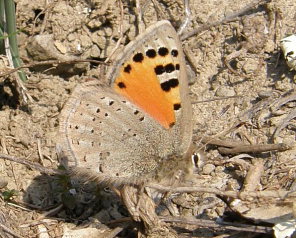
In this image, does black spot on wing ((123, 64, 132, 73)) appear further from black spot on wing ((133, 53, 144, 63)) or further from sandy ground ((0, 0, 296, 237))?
sandy ground ((0, 0, 296, 237))

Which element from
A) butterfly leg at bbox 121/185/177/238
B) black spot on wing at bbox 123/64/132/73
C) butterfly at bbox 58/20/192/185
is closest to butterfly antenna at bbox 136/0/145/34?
butterfly at bbox 58/20/192/185

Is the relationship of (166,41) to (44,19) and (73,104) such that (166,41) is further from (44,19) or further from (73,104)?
(44,19)

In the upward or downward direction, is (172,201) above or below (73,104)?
below

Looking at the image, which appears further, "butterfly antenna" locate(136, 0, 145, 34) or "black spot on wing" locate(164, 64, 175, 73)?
"butterfly antenna" locate(136, 0, 145, 34)

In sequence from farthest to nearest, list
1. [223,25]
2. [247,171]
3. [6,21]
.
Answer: [223,25]
[6,21]
[247,171]

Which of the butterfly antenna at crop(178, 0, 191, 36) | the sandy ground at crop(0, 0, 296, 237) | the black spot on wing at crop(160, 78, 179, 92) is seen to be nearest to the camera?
the black spot on wing at crop(160, 78, 179, 92)

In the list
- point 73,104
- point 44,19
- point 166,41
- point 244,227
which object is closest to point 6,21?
point 44,19
